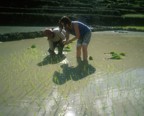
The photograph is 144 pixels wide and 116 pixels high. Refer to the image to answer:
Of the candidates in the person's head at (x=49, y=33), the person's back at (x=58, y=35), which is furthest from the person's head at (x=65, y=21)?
the person's back at (x=58, y=35)

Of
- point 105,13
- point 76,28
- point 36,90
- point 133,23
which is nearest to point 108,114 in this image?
point 36,90

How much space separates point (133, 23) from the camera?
2120 cm

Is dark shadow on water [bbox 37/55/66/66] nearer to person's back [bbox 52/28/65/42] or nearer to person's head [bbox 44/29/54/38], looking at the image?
person's back [bbox 52/28/65/42]

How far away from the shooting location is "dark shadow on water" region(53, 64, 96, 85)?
6.94 m

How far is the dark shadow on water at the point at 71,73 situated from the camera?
22.8 feet

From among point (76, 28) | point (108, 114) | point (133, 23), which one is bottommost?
point (133, 23)

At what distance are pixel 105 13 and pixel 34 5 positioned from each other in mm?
5175

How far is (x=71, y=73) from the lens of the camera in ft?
24.5

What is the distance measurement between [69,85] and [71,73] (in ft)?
3.41

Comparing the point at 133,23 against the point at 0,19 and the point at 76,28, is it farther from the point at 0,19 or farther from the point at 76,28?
the point at 76,28

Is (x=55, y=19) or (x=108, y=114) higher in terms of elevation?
(x=108, y=114)

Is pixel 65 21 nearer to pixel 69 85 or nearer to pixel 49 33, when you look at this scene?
pixel 49 33

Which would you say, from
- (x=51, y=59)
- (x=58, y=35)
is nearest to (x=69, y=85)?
(x=51, y=59)

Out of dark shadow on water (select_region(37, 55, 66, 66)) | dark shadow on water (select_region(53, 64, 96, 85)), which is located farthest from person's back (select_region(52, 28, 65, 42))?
dark shadow on water (select_region(53, 64, 96, 85))
